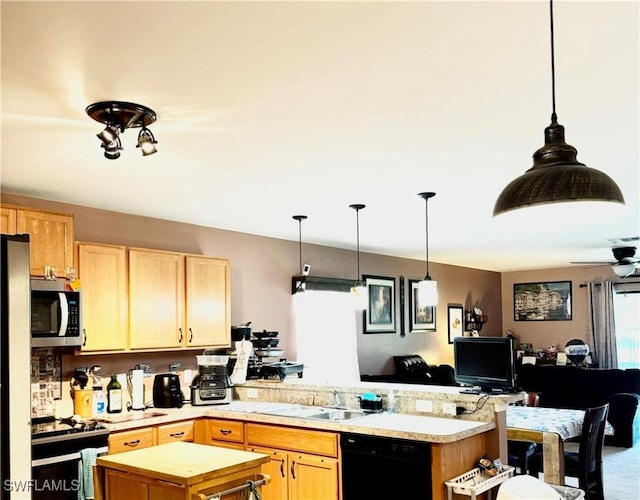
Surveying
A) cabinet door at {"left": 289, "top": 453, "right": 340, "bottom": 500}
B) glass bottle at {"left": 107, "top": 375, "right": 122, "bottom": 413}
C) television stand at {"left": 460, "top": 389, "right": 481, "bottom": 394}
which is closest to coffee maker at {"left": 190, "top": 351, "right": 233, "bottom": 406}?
glass bottle at {"left": 107, "top": 375, "right": 122, "bottom": 413}

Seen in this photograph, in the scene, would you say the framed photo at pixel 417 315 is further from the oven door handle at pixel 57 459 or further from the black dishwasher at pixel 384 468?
the oven door handle at pixel 57 459

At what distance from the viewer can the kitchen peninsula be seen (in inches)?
147

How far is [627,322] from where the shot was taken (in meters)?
9.91

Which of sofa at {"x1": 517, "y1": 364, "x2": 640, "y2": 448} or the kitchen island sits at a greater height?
the kitchen island

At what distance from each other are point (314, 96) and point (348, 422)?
2.28 m

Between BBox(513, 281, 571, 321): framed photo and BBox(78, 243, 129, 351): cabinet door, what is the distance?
804 centimetres

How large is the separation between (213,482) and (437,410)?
2.15 metres

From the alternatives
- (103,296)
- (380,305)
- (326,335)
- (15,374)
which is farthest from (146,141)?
(380,305)

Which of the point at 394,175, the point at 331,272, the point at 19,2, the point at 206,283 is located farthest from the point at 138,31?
the point at 331,272

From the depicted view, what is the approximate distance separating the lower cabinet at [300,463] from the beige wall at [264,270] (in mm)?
1490

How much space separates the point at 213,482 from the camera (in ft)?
8.40

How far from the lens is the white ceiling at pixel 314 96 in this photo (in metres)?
1.97

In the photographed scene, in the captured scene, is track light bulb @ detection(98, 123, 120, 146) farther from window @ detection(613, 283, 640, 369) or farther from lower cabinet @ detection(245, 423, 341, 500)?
Result: window @ detection(613, 283, 640, 369)

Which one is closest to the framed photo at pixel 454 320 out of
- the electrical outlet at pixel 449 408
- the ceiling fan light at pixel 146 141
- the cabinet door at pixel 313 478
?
the electrical outlet at pixel 449 408
